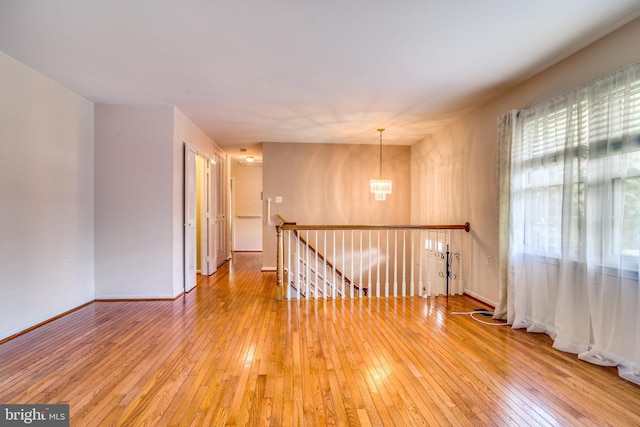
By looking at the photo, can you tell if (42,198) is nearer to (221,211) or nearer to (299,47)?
(299,47)

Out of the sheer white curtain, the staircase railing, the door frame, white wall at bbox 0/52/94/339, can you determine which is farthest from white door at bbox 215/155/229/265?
the sheer white curtain

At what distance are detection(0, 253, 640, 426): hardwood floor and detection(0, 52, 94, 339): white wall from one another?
0.39 metres

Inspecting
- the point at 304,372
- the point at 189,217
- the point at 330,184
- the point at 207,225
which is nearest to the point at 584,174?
the point at 304,372

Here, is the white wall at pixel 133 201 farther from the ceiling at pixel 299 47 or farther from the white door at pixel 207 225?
the white door at pixel 207 225

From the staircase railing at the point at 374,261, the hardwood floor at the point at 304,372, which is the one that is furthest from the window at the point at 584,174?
the staircase railing at the point at 374,261

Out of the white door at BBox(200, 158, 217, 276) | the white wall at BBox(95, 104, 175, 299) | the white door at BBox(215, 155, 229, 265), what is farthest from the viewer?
the white door at BBox(215, 155, 229, 265)

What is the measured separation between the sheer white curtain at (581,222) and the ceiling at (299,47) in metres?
0.59

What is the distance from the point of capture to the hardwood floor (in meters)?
1.71

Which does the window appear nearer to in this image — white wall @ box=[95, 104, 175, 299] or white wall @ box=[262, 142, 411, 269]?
white wall @ box=[262, 142, 411, 269]

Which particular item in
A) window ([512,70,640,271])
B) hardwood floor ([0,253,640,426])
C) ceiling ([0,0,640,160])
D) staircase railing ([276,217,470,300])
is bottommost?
hardwood floor ([0,253,640,426])

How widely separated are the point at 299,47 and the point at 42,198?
10.1 ft

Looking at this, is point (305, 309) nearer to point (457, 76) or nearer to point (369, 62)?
point (369, 62)

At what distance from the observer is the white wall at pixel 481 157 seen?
2.37 meters

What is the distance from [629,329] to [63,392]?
3910mm
